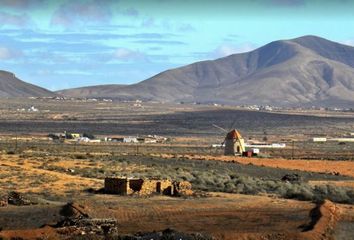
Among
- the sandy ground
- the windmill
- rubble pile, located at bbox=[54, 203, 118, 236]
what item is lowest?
the sandy ground

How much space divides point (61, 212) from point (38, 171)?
13.3m

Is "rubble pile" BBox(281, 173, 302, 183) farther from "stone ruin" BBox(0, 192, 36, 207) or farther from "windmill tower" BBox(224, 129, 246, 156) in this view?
"windmill tower" BBox(224, 129, 246, 156)

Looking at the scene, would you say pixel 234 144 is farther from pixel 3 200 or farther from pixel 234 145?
pixel 3 200

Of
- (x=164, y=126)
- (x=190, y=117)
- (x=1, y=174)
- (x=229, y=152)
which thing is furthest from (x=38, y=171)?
(x=190, y=117)

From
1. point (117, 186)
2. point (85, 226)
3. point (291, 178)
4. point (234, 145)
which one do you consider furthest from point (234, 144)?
point (85, 226)

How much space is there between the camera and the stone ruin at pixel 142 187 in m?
35.8

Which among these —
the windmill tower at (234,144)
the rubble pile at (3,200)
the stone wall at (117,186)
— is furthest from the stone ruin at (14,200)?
the windmill tower at (234,144)

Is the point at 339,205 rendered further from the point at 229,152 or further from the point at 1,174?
the point at 229,152

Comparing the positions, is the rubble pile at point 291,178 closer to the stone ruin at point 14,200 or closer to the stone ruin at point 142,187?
the stone ruin at point 142,187

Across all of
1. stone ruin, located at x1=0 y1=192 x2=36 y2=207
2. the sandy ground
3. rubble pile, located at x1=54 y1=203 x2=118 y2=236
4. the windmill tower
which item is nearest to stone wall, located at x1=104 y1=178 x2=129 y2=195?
stone ruin, located at x1=0 y1=192 x2=36 y2=207

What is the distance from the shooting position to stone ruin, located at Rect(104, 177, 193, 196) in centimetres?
3575

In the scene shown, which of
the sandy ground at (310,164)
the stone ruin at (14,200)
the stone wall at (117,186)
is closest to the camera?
the stone ruin at (14,200)

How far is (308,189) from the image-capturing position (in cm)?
4050

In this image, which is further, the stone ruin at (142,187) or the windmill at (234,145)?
the windmill at (234,145)
